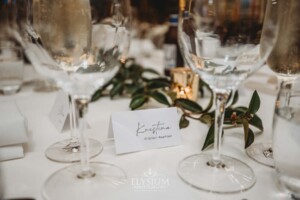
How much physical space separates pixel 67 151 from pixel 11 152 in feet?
0.28

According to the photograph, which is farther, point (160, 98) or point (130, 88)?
point (130, 88)

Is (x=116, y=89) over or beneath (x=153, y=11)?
beneath

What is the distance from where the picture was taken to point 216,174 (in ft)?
1.47

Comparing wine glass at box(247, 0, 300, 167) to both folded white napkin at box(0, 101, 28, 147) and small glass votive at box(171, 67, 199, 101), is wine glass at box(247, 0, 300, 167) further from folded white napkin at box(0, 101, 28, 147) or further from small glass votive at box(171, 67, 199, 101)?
folded white napkin at box(0, 101, 28, 147)

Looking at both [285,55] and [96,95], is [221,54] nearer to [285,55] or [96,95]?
[285,55]

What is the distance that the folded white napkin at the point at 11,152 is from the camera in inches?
18.5

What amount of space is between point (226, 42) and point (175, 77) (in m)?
0.31

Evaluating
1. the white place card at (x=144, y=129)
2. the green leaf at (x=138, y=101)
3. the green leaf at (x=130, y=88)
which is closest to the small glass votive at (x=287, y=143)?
the white place card at (x=144, y=129)

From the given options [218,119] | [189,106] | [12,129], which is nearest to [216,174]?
[218,119]

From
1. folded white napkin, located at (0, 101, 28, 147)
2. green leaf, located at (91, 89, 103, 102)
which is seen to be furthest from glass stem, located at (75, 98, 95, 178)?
green leaf, located at (91, 89, 103, 102)

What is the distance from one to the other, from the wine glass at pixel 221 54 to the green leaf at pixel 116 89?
13.6 inches

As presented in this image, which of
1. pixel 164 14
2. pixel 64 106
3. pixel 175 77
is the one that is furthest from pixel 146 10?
pixel 64 106

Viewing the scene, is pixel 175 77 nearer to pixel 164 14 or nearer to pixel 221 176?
pixel 221 176

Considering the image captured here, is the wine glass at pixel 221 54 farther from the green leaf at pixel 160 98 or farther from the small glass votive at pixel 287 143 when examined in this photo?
the green leaf at pixel 160 98
